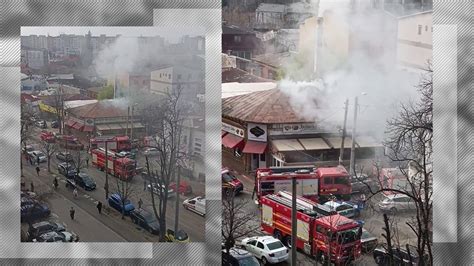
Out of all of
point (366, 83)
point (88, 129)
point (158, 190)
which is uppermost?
point (366, 83)

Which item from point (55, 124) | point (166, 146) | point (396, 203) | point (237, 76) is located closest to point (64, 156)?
point (55, 124)

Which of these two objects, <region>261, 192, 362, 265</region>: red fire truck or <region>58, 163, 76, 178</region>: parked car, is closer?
<region>261, 192, 362, 265</region>: red fire truck

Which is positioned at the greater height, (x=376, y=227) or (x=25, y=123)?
(x=25, y=123)

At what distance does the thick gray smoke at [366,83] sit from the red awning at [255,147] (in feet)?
1.09

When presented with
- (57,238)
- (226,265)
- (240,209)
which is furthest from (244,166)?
(57,238)

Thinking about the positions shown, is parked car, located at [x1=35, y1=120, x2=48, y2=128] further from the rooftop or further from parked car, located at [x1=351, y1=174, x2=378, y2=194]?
parked car, located at [x1=351, y1=174, x2=378, y2=194]

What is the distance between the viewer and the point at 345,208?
3.98m

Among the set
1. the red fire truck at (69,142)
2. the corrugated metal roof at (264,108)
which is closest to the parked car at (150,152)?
the red fire truck at (69,142)

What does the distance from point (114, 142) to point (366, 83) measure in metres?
1.65

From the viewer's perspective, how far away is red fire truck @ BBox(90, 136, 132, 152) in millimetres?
3992

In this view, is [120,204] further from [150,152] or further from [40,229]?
[40,229]

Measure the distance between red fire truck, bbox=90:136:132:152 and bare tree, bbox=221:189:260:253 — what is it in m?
0.72

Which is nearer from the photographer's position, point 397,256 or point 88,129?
point 397,256

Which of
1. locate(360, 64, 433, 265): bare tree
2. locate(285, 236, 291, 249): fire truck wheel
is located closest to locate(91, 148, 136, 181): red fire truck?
locate(285, 236, 291, 249): fire truck wheel
